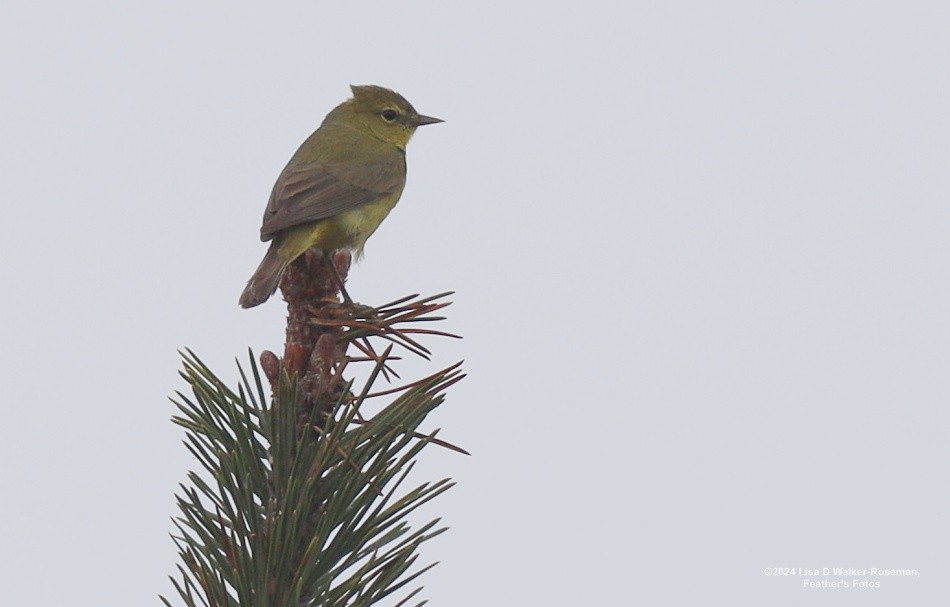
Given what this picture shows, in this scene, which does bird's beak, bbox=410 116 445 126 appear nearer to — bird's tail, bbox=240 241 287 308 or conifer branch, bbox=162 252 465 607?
bird's tail, bbox=240 241 287 308

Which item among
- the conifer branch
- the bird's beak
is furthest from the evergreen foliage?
the bird's beak

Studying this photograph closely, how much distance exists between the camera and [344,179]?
6.44 m

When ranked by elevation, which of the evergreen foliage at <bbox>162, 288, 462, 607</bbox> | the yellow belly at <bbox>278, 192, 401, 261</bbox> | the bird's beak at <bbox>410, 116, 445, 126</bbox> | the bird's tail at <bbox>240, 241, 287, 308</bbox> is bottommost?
the evergreen foliage at <bbox>162, 288, 462, 607</bbox>

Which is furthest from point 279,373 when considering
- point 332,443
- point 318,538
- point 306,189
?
point 306,189

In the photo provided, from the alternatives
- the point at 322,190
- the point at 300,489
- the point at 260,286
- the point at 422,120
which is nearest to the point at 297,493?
the point at 300,489

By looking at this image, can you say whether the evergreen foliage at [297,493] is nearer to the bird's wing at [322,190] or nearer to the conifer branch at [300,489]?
the conifer branch at [300,489]

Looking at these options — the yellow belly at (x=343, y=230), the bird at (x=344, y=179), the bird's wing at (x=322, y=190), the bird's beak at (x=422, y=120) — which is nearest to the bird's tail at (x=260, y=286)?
the bird at (x=344, y=179)

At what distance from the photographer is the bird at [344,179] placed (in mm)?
5367

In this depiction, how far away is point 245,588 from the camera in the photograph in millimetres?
2582

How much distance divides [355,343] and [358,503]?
1.87ft

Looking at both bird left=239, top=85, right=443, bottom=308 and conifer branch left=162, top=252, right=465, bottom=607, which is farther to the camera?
bird left=239, top=85, right=443, bottom=308

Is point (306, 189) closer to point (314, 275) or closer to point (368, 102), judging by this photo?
point (368, 102)

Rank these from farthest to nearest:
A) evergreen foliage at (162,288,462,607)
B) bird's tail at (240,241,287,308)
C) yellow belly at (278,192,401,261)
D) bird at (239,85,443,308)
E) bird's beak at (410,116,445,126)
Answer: bird's beak at (410,116,445,126), bird at (239,85,443,308), yellow belly at (278,192,401,261), bird's tail at (240,241,287,308), evergreen foliage at (162,288,462,607)

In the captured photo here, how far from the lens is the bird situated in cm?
537
